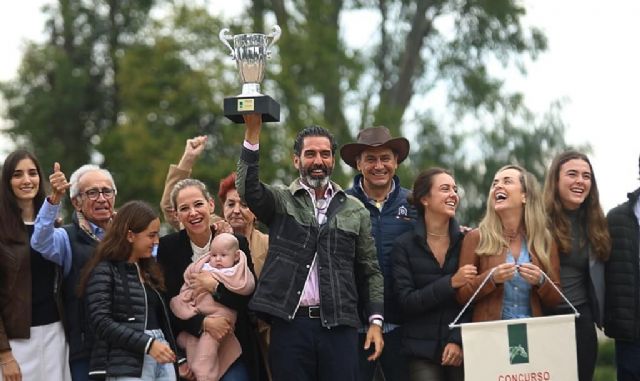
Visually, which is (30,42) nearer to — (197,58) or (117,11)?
(117,11)

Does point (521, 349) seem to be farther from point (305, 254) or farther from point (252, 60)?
point (252, 60)

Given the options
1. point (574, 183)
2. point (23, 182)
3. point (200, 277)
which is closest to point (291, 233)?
point (200, 277)

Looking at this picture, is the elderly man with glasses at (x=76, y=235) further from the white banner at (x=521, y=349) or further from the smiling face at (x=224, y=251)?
the white banner at (x=521, y=349)

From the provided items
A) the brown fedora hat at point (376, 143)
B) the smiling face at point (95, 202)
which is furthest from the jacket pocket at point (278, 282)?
the brown fedora hat at point (376, 143)

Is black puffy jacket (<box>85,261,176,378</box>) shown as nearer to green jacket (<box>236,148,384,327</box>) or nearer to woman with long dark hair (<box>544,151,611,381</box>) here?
green jacket (<box>236,148,384,327</box>)

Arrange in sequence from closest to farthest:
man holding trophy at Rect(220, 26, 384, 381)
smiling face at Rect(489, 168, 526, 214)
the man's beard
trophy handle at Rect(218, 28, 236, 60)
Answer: man holding trophy at Rect(220, 26, 384, 381), trophy handle at Rect(218, 28, 236, 60), the man's beard, smiling face at Rect(489, 168, 526, 214)

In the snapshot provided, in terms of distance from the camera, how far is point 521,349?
21.5 feet

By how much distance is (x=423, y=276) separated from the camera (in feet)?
22.3

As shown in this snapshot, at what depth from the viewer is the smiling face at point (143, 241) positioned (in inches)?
256

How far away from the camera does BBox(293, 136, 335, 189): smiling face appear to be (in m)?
6.43

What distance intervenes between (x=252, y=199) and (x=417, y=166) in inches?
709

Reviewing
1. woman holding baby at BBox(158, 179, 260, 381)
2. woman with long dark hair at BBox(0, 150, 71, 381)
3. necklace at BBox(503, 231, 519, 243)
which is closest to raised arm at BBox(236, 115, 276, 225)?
woman holding baby at BBox(158, 179, 260, 381)

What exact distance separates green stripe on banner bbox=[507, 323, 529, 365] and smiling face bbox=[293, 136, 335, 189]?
1481 millimetres

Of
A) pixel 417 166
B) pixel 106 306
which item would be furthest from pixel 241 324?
pixel 417 166
